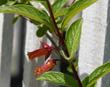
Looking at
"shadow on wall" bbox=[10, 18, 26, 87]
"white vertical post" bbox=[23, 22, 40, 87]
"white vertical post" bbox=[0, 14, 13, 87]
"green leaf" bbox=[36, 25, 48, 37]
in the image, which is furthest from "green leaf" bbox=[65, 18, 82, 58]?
"shadow on wall" bbox=[10, 18, 26, 87]

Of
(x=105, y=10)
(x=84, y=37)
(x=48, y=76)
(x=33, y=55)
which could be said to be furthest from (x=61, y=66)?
(x=48, y=76)

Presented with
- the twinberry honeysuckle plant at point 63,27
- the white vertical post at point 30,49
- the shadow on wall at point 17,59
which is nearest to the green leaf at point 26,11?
the twinberry honeysuckle plant at point 63,27

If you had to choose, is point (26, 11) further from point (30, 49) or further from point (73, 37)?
point (30, 49)

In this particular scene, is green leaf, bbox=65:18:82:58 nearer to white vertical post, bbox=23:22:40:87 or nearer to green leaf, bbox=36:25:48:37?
green leaf, bbox=36:25:48:37

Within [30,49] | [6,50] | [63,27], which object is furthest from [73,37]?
[6,50]

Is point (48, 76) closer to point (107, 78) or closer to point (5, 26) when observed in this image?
point (107, 78)

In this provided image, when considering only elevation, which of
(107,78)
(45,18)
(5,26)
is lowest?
(107,78)
